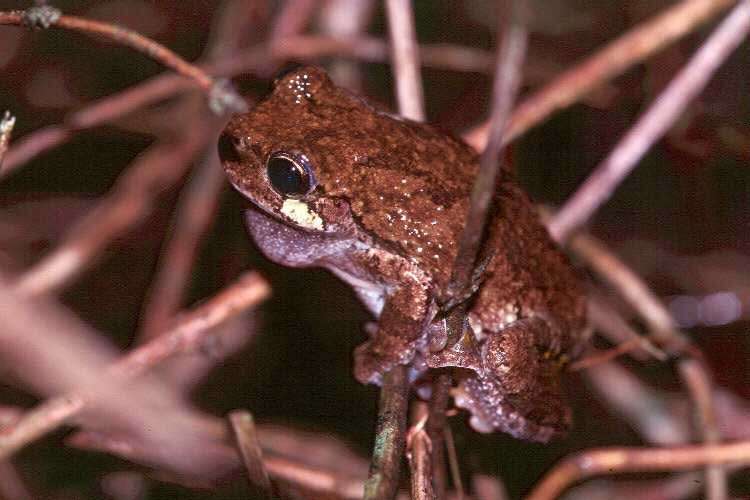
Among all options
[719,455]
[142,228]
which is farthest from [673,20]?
[142,228]

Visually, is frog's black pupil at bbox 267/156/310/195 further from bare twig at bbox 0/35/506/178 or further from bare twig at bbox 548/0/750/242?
bare twig at bbox 0/35/506/178

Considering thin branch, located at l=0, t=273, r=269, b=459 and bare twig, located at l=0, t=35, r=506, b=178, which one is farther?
bare twig, located at l=0, t=35, r=506, b=178

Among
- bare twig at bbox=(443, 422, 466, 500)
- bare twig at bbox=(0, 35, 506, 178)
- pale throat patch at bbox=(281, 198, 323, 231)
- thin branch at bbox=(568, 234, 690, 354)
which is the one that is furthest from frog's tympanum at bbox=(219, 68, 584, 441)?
bare twig at bbox=(0, 35, 506, 178)

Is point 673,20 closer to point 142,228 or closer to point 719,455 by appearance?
point 719,455

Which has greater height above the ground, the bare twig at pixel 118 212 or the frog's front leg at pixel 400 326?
the bare twig at pixel 118 212

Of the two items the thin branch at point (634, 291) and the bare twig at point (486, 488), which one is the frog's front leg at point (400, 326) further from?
the thin branch at point (634, 291)

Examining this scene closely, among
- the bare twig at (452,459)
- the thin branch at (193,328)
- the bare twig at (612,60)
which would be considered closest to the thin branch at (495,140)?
the bare twig at (452,459)
